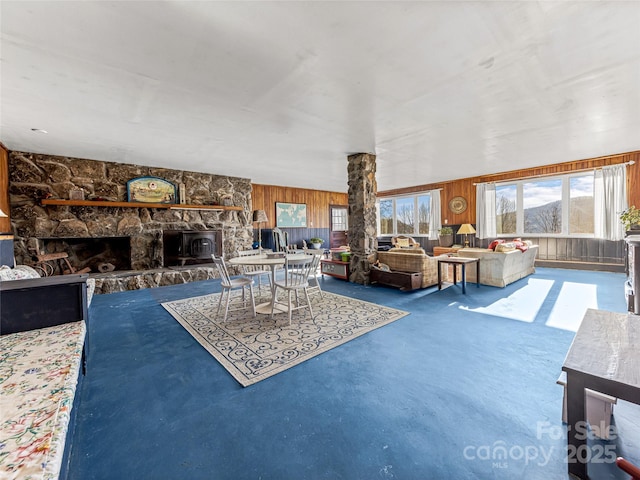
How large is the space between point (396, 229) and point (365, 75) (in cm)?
832

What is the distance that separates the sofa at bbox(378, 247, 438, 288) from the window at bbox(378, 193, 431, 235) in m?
4.69

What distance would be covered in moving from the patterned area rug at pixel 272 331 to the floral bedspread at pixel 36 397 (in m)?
1.03

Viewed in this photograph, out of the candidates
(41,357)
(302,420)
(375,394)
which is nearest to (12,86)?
(41,357)

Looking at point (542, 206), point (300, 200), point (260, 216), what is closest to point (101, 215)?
point (260, 216)

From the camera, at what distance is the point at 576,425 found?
115cm

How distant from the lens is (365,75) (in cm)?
243

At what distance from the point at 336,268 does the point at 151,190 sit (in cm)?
431

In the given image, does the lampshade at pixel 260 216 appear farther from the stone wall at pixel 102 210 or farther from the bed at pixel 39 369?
the bed at pixel 39 369

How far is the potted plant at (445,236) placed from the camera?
8469mm

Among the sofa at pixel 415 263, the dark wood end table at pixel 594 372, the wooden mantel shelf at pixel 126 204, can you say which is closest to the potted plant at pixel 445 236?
the sofa at pixel 415 263

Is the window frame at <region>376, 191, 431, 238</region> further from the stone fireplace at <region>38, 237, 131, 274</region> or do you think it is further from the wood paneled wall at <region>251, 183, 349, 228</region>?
the stone fireplace at <region>38, 237, 131, 274</region>

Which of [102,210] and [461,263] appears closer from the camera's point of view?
[461,263]

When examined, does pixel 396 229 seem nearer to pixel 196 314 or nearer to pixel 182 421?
pixel 196 314

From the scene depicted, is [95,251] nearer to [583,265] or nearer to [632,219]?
[632,219]
